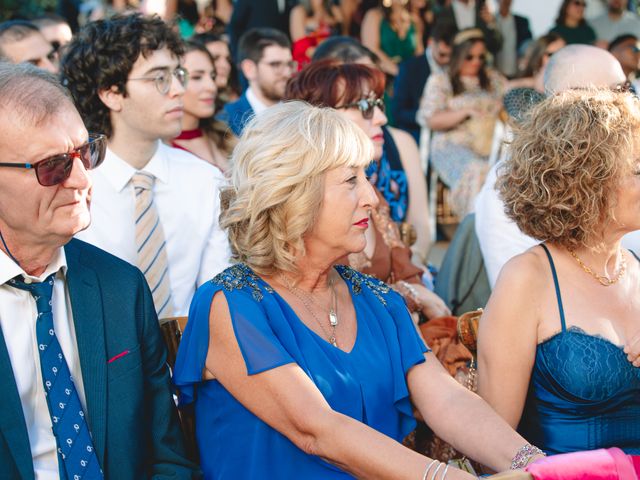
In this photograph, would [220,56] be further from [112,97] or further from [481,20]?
[481,20]

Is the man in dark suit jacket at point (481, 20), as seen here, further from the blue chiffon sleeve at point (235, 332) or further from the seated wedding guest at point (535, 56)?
the blue chiffon sleeve at point (235, 332)

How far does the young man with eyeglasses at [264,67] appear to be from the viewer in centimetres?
673

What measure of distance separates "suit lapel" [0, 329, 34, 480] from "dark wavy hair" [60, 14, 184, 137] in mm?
1919

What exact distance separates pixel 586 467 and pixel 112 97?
277 centimetres

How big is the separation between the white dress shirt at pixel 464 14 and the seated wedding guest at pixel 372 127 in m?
5.32

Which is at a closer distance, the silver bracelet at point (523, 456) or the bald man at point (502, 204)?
the silver bracelet at point (523, 456)

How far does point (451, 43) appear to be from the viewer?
8.18m

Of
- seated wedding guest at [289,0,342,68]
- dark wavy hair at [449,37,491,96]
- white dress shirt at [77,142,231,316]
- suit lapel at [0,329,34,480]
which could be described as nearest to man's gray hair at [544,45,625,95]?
white dress shirt at [77,142,231,316]

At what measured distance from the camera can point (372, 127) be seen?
4.27 meters

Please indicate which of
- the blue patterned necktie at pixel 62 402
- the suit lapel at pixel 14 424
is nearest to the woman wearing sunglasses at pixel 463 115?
the blue patterned necktie at pixel 62 402

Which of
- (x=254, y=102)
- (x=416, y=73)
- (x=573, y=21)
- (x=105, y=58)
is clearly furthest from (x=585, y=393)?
(x=573, y=21)

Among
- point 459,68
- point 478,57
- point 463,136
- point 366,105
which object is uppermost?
point 366,105

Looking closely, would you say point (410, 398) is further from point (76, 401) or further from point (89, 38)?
point (89, 38)

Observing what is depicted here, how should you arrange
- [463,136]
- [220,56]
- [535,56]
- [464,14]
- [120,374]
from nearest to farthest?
[120,374] → [220,56] → [463,136] → [535,56] → [464,14]
